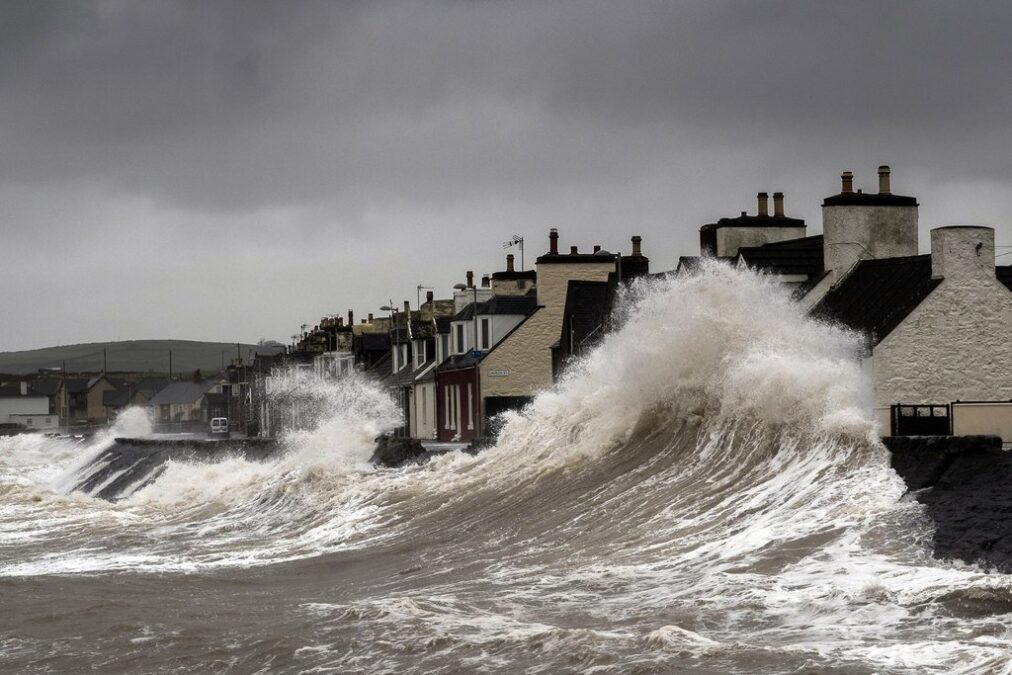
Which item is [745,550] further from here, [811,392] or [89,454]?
[89,454]

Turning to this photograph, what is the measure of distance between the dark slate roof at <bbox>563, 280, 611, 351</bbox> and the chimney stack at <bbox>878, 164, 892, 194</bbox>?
11.9 metres

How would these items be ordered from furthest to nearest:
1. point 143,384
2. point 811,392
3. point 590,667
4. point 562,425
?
point 143,384
point 562,425
point 811,392
point 590,667

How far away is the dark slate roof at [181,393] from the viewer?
447ft

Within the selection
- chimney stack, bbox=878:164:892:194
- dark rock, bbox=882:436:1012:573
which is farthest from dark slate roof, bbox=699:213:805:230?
dark rock, bbox=882:436:1012:573

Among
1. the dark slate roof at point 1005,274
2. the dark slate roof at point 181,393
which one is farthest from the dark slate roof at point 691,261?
the dark slate roof at point 181,393

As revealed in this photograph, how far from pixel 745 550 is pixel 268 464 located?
20634mm

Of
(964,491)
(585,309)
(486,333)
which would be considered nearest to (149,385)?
(486,333)

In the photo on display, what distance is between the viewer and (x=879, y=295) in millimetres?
24953

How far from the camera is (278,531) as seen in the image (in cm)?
2339

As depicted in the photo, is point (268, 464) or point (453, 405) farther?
point (453, 405)

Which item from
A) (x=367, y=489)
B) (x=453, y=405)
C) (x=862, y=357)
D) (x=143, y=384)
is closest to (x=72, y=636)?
(x=367, y=489)

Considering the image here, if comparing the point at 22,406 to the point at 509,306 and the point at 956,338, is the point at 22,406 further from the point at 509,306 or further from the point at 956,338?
the point at 956,338

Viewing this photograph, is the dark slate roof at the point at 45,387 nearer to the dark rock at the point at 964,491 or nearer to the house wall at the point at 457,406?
the house wall at the point at 457,406

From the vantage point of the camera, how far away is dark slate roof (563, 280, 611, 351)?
4022 centimetres
